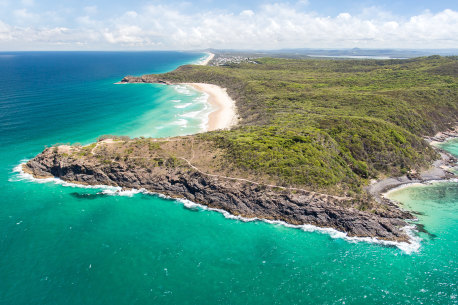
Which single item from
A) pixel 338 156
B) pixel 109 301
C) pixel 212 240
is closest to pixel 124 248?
pixel 109 301

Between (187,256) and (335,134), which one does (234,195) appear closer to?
(187,256)

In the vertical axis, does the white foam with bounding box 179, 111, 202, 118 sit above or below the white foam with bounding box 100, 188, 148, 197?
above

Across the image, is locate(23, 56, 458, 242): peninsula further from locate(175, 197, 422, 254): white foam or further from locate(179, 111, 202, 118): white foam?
locate(179, 111, 202, 118): white foam

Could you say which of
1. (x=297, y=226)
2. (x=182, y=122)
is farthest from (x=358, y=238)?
(x=182, y=122)

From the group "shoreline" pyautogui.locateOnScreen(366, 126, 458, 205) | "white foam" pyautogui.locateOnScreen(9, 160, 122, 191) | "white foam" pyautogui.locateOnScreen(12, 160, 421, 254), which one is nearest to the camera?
"white foam" pyautogui.locateOnScreen(12, 160, 421, 254)

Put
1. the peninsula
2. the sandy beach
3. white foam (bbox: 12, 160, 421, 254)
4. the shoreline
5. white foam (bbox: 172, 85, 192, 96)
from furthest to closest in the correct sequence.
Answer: white foam (bbox: 172, 85, 192, 96) → the sandy beach → the shoreline → the peninsula → white foam (bbox: 12, 160, 421, 254)

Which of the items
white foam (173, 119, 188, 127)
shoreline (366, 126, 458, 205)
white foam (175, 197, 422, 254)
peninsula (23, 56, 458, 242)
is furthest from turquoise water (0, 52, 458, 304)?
white foam (173, 119, 188, 127)

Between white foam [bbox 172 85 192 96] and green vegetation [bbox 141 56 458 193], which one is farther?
white foam [bbox 172 85 192 96]

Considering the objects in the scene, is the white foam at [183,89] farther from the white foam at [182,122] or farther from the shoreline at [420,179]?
the shoreline at [420,179]
